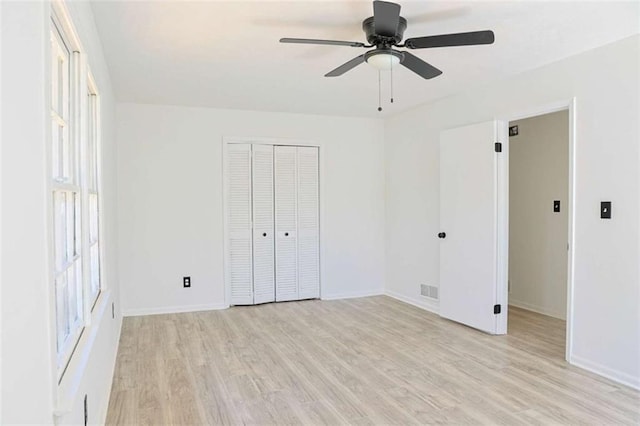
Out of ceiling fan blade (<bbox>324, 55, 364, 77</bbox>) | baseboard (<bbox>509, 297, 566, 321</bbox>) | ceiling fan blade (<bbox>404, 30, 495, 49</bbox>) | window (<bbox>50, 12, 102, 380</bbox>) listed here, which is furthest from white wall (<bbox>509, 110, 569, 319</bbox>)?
window (<bbox>50, 12, 102, 380</bbox>)

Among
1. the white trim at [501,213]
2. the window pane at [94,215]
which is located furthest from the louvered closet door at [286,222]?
the window pane at [94,215]

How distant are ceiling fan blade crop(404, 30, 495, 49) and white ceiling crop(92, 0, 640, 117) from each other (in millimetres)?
205

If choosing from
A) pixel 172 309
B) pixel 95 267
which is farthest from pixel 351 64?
pixel 172 309

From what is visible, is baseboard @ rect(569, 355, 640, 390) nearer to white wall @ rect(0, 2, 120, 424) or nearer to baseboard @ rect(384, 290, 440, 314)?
baseboard @ rect(384, 290, 440, 314)

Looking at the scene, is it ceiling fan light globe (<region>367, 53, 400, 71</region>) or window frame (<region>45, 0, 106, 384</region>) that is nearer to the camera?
window frame (<region>45, 0, 106, 384</region>)

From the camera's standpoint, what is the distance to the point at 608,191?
3094mm

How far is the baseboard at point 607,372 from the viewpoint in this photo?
2.92 m

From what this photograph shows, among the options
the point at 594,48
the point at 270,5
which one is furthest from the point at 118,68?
the point at 594,48

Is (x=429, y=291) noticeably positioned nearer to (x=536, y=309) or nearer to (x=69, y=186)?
(x=536, y=309)

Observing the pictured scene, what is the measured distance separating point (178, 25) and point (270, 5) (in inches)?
25.6

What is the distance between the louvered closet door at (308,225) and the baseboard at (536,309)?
2381 millimetres

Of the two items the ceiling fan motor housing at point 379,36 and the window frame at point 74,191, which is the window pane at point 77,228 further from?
the ceiling fan motor housing at point 379,36

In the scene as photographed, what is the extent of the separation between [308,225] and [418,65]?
3102mm

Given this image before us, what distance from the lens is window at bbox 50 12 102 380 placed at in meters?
1.68
